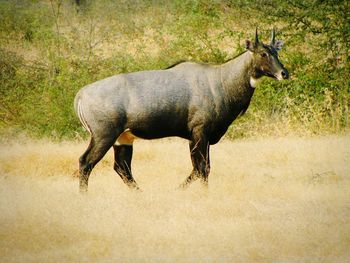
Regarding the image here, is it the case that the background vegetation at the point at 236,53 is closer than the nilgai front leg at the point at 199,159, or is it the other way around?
the nilgai front leg at the point at 199,159

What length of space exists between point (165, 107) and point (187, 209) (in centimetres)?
192

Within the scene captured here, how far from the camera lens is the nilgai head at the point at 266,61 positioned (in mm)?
10242

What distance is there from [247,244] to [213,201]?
1.76m

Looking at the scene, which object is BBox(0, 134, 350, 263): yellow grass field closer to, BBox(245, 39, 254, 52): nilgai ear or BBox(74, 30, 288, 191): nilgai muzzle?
BBox(74, 30, 288, 191): nilgai muzzle

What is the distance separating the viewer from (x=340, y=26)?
1571 cm

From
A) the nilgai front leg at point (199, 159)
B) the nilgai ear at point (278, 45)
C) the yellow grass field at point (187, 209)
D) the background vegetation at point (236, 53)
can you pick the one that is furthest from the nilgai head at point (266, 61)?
the background vegetation at point (236, 53)

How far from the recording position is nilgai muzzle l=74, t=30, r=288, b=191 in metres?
10.0

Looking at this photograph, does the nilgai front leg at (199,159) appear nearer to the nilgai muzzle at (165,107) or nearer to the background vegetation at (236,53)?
the nilgai muzzle at (165,107)

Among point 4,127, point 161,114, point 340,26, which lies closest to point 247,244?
point 161,114

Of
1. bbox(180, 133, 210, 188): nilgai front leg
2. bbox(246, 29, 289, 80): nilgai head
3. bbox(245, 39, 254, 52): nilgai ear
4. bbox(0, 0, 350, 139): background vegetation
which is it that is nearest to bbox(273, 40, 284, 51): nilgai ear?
bbox(246, 29, 289, 80): nilgai head

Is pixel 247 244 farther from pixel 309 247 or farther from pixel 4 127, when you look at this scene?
pixel 4 127

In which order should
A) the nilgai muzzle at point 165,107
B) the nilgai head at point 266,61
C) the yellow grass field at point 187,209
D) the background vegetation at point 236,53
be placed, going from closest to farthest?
the yellow grass field at point 187,209
the nilgai muzzle at point 165,107
the nilgai head at point 266,61
the background vegetation at point 236,53

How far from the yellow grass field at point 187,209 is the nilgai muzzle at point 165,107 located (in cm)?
62

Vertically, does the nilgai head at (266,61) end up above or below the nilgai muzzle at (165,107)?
above
